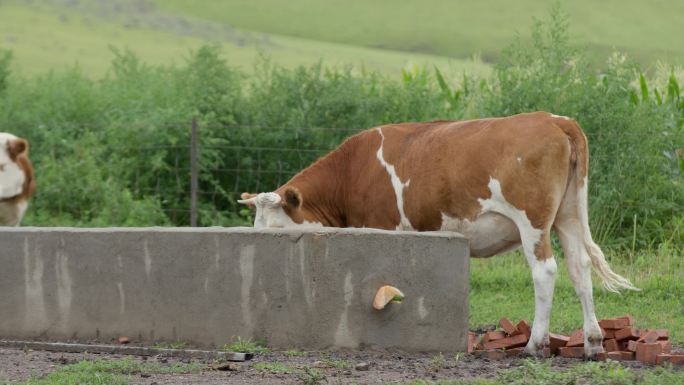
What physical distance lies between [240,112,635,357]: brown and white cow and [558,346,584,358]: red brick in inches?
3.6

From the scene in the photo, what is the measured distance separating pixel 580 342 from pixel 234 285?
2.47 meters

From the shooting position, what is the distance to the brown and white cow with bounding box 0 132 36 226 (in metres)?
12.7

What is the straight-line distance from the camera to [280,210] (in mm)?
9172

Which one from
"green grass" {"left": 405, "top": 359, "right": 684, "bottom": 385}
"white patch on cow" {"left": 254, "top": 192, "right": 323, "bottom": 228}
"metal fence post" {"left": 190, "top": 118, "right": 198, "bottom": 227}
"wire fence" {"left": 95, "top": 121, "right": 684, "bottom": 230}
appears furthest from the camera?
"wire fence" {"left": 95, "top": 121, "right": 684, "bottom": 230}

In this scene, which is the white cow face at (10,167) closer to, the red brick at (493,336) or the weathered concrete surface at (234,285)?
the weathered concrete surface at (234,285)

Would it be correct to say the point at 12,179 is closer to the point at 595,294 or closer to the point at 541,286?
the point at 595,294

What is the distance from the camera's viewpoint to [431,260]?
7.53m

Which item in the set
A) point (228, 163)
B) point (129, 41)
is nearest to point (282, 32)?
point (129, 41)

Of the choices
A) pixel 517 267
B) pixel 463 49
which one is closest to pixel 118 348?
pixel 517 267

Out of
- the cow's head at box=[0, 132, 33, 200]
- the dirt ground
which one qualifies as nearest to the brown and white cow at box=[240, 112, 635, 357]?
the dirt ground

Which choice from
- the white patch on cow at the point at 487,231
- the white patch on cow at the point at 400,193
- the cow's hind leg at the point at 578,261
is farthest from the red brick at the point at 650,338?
the white patch on cow at the point at 400,193

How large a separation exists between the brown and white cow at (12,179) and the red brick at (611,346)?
761cm

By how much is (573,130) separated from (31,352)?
415cm

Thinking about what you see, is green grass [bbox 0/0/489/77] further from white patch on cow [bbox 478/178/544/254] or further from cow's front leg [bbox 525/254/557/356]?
cow's front leg [bbox 525/254/557/356]
